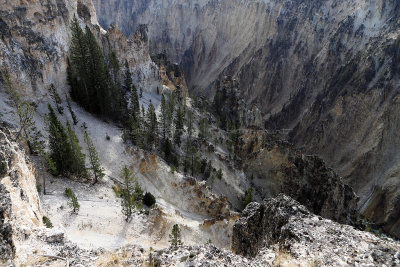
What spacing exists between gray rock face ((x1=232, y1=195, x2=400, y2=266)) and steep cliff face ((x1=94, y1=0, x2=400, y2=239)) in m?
46.2

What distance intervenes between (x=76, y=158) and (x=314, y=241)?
2717 centimetres

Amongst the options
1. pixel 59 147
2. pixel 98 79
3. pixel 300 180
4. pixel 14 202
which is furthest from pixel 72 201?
pixel 300 180

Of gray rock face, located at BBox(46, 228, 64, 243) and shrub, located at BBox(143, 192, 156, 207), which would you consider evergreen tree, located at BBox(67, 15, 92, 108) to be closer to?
shrub, located at BBox(143, 192, 156, 207)

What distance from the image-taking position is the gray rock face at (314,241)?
1220cm

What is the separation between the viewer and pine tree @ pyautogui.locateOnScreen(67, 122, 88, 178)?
30547 millimetres

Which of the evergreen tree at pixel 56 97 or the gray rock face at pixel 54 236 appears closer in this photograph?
the gray rock face at pixel 54 236

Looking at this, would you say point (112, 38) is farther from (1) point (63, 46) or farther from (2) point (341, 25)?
(2) point (341, 25)

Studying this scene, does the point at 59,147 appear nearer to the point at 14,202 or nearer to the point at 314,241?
the point at 14,202

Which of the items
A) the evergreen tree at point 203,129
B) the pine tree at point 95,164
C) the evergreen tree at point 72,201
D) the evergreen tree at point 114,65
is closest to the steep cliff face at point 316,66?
the evergreen tree at point 203,129

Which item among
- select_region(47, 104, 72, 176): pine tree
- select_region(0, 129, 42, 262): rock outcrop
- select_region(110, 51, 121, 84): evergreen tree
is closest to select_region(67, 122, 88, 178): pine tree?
select_region(47, 104, 72, 176): pine tree

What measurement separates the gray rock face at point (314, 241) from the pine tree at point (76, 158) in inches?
849

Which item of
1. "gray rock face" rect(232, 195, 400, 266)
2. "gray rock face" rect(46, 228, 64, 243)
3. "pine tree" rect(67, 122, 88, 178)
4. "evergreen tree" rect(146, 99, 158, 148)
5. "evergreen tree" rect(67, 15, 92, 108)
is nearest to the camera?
"gray rock face" rect(232, 195, 400, 266)

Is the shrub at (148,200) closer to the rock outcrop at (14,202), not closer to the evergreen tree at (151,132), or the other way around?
the evergreen tree at (151,132)

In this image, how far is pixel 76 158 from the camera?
3120 centimetres
